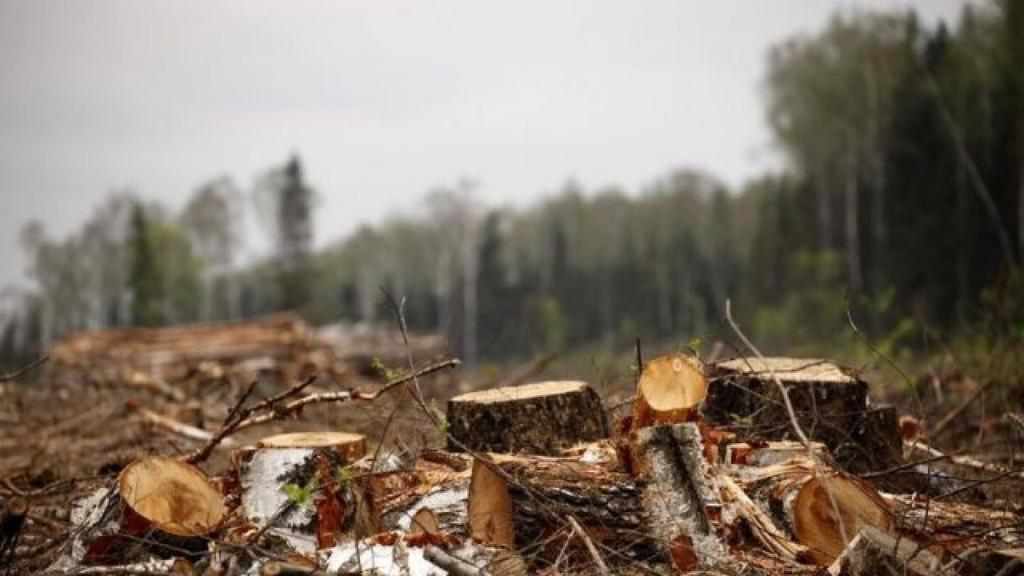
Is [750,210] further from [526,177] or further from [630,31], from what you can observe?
[630,31]

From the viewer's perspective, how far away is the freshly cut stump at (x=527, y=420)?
11.1 feet

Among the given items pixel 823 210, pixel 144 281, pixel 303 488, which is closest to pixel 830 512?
pixel 303 488

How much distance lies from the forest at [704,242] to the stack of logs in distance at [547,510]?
10.4ft

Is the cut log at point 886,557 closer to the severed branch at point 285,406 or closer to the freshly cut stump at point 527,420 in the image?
the freshly cut stump at point 527,420

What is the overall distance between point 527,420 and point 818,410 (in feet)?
4.46

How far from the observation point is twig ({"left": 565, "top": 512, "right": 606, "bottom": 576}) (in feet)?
7.86

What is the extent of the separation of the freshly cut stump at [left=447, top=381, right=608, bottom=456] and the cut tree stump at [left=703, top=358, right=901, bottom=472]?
66cm

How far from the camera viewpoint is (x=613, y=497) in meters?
2.84

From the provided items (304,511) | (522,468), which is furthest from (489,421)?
(304,511)

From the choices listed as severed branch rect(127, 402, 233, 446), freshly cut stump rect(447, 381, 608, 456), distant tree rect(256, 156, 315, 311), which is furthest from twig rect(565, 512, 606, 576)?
distant tree rect(256, 156, 315, 311)

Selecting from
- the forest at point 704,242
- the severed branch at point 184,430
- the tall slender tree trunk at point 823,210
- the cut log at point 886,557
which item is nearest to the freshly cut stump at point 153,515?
the cut log at point 886,557

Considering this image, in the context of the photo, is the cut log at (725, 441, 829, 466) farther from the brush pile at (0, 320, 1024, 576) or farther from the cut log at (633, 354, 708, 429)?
the cut log at (633, 354, 708, 429)

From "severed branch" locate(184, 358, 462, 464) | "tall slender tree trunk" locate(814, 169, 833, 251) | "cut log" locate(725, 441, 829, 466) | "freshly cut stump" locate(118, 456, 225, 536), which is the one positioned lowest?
"cut log" locate(725, 441, 829, 466)

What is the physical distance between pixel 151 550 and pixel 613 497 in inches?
65.2
